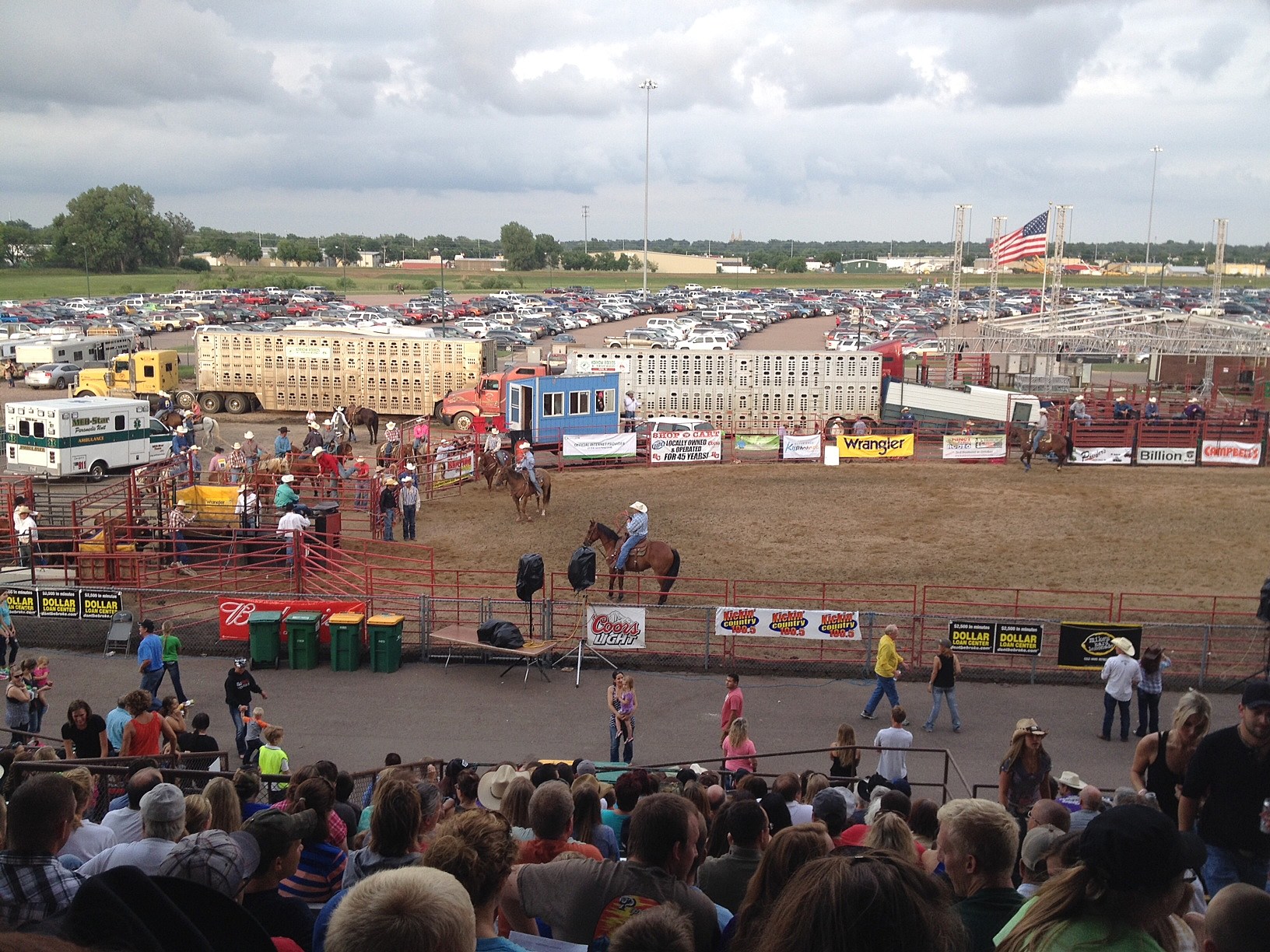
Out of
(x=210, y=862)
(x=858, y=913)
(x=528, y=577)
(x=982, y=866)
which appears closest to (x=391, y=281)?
(x=528, y=577)

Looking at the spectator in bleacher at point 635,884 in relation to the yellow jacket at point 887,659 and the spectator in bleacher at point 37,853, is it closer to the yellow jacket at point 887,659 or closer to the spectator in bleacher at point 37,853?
the spectator in bleacher at point 37,853

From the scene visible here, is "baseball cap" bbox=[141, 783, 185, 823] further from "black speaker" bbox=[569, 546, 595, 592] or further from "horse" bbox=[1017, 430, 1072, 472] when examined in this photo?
"horse" bbox=[1017, 430, 1072, 472]

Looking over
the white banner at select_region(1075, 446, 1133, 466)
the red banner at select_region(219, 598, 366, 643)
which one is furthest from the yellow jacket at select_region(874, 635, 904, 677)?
the white banner at select_region(1075, 446, 1133, 466)

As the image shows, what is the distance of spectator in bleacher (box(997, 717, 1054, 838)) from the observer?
991cm

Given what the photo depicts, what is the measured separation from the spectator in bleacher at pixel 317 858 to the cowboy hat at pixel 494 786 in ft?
5.74

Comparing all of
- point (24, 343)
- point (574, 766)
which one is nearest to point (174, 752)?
point (574, 766)

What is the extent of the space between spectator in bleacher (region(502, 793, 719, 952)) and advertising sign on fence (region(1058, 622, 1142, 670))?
12870mm

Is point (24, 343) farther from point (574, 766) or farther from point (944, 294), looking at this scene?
point (944, 294)

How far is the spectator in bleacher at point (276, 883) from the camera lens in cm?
457

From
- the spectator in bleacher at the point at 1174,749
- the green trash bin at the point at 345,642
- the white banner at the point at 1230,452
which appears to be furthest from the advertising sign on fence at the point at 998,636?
the white banner at the point at 1230,452

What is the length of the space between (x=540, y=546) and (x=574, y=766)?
12.7 m

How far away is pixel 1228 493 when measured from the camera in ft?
94.0

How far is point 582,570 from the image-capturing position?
17.5 meters

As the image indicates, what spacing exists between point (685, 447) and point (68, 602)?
19.3 metres
